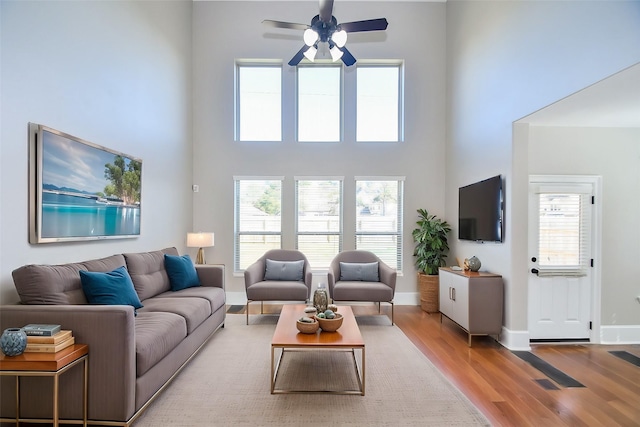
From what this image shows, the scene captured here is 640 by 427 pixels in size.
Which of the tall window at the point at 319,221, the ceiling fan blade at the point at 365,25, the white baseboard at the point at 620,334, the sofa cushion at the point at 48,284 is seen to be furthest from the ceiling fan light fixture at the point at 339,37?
the white baseboard at the point at 620,334

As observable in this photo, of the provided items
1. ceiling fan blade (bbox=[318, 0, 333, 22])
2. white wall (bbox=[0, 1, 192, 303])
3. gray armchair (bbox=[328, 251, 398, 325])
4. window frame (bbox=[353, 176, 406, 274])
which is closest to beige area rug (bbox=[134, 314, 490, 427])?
gray armchair (bbox=[328, 251, 398, 325])

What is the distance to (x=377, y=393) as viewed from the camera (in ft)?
8.83

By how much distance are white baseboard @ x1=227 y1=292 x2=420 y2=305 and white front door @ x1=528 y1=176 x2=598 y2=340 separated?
2.08 m

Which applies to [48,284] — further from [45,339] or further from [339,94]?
[339,94]

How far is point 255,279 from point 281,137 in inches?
105

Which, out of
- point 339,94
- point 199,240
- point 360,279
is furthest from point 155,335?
point 339,94

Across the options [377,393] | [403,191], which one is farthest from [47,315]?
[403,191]

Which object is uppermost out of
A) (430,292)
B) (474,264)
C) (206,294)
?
(474,264)

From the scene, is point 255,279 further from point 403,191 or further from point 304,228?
point 403,191

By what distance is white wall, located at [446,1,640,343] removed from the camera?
8.58 feet

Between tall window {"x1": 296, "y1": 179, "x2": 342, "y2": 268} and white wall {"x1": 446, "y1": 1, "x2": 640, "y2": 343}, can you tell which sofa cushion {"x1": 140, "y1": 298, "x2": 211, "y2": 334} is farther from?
white wall {"x1": 446, "y1": 1, "x2": 640, "y2": 343}

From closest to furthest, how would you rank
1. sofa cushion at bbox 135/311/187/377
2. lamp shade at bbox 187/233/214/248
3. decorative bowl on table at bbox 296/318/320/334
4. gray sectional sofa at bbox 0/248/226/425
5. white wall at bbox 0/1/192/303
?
1. gray sectional sofa at bbox 0/248/226/425
2. sofa cushion at bbox 135/311/187/377
3. white wall at bbox 0/1/192/303
4. decorative bowl on table at bbox 296/318/320/334
5. lamp shade at bbox 187/233/214/248

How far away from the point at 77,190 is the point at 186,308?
1.48m

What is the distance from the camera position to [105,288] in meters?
2.69
